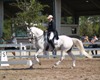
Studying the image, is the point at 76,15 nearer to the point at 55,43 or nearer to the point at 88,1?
the point at 88,1

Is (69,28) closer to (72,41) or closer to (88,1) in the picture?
(88,1)

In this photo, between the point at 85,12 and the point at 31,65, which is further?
the point at 85,12

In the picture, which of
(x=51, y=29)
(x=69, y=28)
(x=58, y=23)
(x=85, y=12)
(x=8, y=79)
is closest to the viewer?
(x=8, y=79)

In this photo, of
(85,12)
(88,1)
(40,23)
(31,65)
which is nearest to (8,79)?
(31,65)

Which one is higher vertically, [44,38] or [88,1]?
[88,1]

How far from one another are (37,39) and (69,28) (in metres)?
37.8

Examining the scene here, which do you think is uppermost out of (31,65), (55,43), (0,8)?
(0,8)

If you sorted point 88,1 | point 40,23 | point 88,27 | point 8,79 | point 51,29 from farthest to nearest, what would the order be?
point 88,27, point 88,1, point 40,23, point 51,29, point 8,79

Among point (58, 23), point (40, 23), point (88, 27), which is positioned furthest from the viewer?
point (88, 27)

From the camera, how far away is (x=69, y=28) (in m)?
51.6

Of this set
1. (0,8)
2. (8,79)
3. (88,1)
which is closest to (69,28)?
(88,1)

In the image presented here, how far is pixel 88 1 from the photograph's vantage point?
48.0 meters

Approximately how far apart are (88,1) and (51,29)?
114ft

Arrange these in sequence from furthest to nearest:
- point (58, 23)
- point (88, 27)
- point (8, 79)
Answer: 1. point (88, 27)
2. point (58, 23)
3. point (8, 79)
